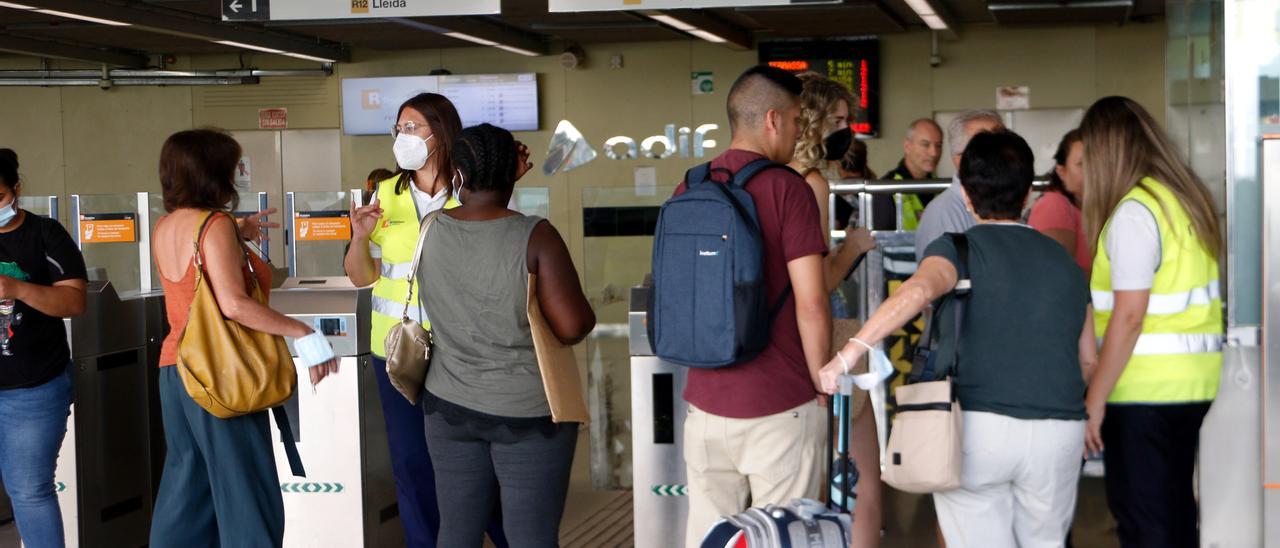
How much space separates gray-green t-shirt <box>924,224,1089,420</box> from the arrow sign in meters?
4.56

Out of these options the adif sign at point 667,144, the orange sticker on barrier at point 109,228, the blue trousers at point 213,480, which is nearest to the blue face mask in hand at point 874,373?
the blue trousers at point 213,480

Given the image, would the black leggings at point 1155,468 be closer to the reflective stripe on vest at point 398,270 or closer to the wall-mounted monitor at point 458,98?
the reflective stripe on vest at point 398,270

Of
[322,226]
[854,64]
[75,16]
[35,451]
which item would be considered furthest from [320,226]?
[854,64]

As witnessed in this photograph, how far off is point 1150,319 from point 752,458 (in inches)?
43.8

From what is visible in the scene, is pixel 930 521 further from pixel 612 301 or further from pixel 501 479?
pixel 501 479

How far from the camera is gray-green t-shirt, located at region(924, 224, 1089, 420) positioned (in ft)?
9.05

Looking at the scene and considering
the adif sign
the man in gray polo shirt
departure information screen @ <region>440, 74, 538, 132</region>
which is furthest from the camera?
departure information screen @ <region>440, 74, 538, 132</region>

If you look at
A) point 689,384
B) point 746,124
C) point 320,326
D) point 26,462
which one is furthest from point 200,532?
point 746,124

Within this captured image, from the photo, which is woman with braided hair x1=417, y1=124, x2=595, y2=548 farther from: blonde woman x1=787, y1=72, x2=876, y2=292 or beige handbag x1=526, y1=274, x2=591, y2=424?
blonde woman x1=787, y1=72, x2=876, y2=292

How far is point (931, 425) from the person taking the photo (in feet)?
8.96

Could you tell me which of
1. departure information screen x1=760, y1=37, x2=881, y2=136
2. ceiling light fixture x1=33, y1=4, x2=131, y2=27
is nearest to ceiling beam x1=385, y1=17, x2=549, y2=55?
ceiling light fixture x1=33, y1=4, x2=131, y2=27

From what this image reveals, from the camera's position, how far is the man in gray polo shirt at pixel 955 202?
393 centimetres

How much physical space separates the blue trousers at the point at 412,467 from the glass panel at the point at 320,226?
107cm

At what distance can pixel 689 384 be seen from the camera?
296 cm
